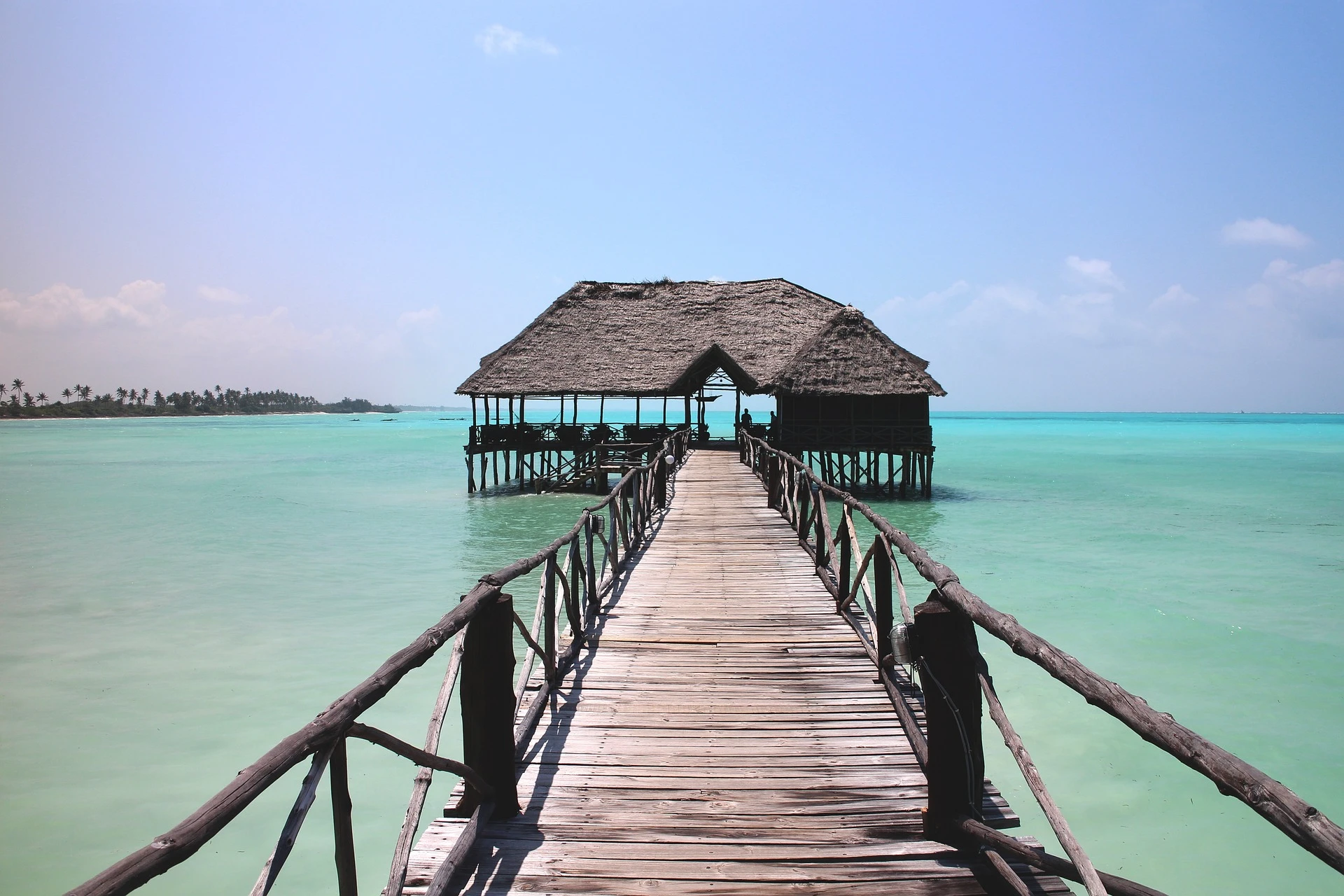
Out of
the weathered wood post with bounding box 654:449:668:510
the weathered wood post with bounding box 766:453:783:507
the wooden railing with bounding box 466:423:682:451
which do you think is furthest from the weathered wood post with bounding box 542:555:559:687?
the wooden railing with bounding box 466:423:682:451

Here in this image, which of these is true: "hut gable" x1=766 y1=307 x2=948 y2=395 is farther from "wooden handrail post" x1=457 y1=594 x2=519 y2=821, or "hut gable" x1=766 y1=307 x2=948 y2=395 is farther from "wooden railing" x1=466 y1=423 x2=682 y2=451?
"wooden handrail post" x1=457 y1=594 x2=519 y2=821

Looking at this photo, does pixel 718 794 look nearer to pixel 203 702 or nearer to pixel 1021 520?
pixel 203 702

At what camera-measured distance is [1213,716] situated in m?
7.84

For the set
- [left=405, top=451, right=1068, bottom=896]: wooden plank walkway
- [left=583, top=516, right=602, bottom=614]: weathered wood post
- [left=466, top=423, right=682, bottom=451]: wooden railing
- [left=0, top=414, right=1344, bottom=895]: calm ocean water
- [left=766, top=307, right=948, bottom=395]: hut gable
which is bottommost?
[left=0, top=414, right=1344, bottom=895]: calm ocean water

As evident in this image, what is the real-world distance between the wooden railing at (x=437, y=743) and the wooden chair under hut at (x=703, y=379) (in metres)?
17.0

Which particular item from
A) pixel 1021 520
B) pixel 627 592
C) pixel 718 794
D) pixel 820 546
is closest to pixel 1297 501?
pixel 1021 520

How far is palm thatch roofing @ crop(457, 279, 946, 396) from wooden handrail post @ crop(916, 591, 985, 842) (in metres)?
19.7

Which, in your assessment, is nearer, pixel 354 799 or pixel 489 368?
pixel 354 799

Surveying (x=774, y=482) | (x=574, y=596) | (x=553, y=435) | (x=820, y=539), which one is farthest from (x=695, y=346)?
(x=574, y=596)

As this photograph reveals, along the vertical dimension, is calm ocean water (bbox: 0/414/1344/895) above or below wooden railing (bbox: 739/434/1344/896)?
below

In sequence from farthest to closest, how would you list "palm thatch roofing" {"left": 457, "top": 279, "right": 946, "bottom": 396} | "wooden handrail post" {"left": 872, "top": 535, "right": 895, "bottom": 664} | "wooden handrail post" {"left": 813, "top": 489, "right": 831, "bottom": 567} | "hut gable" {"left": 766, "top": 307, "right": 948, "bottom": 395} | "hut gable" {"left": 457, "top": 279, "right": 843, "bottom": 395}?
"hut gable" {"left": 457, "top": 279, "right": 843, "bottom": 395} → "palm thatch roofing" {"left": 457, "top": 279, "right": 946, "bottom": 396} → "hut gable" {"left": 766, "top": 307, "right": 948, "bottom": 395} → "wooden handrail post" {"left": 813, "top": 489, "right": 831, "bottom": 567} → "wooden handrail post" {"left": 872, "top": 535, "right": 895, "bottom": 664}

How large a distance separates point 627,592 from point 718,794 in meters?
3.81

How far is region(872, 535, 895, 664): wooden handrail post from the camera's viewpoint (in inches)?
179

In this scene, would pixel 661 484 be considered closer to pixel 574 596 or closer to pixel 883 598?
pixel 574 596
